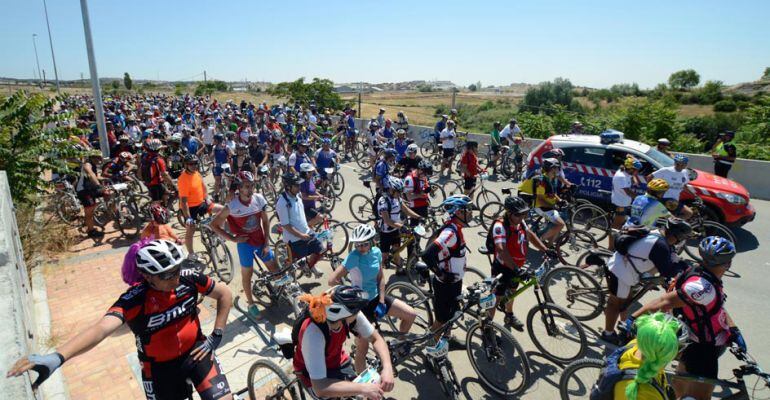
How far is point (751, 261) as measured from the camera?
812 centimetres

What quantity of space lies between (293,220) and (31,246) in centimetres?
571

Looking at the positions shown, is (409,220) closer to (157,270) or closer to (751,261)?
(157,270)

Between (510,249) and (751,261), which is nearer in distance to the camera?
(510,249)

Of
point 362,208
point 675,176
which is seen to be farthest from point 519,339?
point 362,208

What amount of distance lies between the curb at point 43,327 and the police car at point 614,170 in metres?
10.3

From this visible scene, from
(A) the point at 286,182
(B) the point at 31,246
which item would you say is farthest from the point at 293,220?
(B) the point at 31,246

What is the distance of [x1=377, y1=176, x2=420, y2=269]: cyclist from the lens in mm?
7086

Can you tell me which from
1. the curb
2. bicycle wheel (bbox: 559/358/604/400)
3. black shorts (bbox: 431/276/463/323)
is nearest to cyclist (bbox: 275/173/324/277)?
black shorts (bbox: 431/276/463/323)

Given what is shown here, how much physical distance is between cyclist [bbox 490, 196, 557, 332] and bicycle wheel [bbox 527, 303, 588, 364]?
0.44 metres

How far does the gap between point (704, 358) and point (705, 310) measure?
451mm

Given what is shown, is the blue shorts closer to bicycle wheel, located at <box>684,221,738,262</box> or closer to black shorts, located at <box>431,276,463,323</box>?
black shorts, located at <box>431,276,463,323</box>

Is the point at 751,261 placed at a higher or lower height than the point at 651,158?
lower

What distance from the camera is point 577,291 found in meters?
6.04

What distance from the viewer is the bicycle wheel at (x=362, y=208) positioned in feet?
34.8
